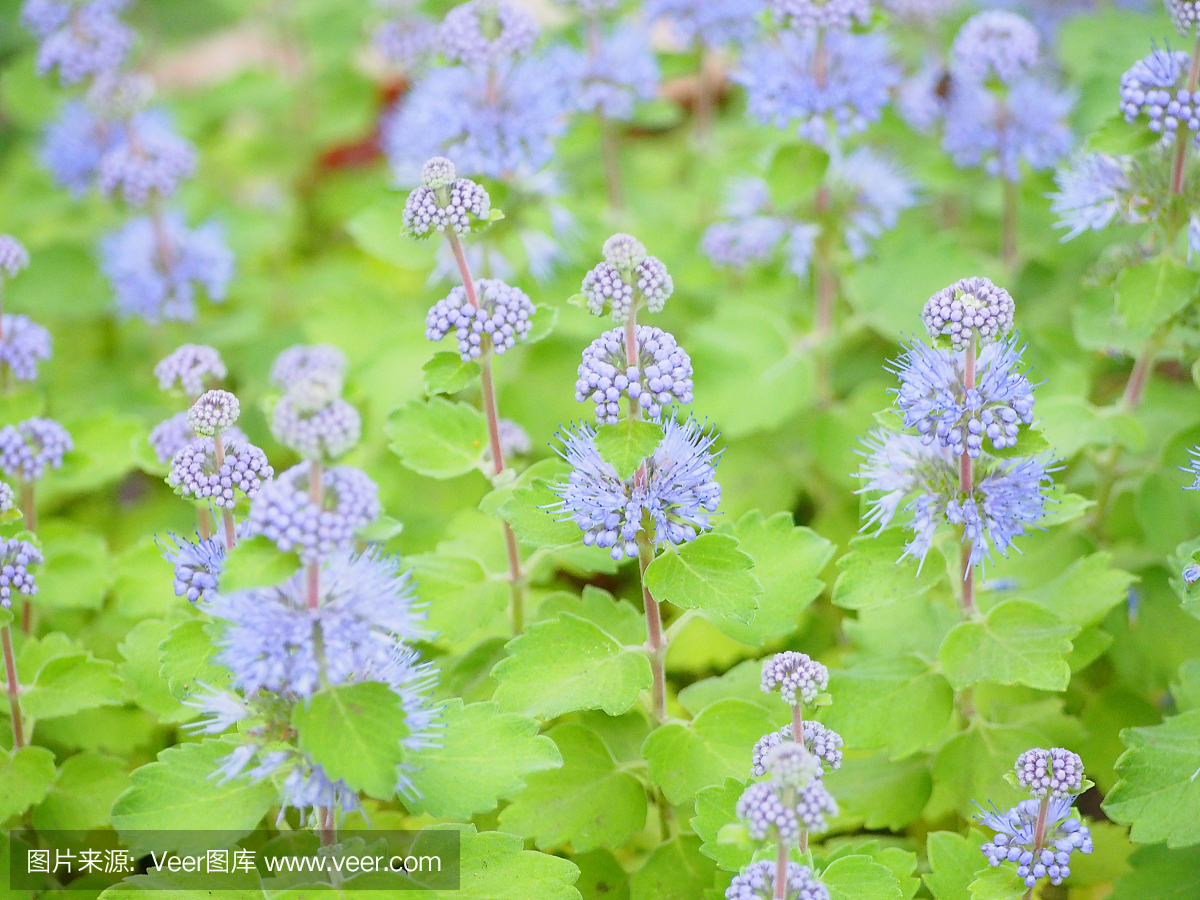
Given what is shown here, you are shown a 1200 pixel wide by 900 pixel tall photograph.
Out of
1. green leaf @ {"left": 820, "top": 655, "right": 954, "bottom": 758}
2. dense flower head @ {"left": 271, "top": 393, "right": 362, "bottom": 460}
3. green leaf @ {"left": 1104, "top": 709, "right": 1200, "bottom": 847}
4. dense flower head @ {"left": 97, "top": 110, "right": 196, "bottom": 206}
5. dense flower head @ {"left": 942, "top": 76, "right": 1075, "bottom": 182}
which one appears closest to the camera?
Result: dense flower head @ {"left": 271, "top": 393, "right": 362, "bottom": 460}

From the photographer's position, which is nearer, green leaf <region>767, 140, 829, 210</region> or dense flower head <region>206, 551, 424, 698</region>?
dense flower head <region>206, 551, 424, 698</region>

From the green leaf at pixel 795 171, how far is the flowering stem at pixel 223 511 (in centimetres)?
167

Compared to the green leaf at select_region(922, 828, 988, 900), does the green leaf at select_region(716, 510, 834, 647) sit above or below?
above

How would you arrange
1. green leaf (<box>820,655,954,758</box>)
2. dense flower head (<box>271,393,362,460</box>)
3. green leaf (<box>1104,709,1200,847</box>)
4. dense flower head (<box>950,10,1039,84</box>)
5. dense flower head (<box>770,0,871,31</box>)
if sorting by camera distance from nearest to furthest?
dense flower head (<box>271,393,362,460</box>) → green leaf (<box>1104,709,1200,847</box>) → green leaf (<box>820,655,954,758</box>) → dense flower head (<box>770,0,871,31</box>) → dense flower head (<box>950,10,1039,84</box>)

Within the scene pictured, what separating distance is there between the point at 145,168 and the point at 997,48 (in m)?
2.58

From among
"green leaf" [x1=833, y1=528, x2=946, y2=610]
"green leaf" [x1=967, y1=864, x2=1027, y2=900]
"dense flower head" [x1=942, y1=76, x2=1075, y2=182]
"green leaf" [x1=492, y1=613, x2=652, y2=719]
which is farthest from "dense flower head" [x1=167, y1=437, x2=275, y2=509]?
"dense flower head" [x1=942, y1=76, x2=1075, y2=182]

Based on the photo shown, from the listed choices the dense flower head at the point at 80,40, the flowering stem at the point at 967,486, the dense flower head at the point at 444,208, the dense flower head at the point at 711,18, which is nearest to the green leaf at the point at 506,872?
the flowering stem at the point at 967,486

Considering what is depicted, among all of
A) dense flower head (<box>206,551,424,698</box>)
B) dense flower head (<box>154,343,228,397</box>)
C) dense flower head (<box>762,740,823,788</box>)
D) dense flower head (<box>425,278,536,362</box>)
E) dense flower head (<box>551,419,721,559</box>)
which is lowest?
dense flower head (<box>762,740,823,788</box>)

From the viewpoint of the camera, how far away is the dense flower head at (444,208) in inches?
80.2

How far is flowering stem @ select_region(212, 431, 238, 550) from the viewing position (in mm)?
2021

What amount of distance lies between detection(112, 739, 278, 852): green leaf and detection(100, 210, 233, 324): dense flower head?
200 centimetres

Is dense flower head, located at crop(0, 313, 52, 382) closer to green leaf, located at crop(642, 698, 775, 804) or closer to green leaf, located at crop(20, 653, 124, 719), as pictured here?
green leaf, located at crop(20, 653, 124, 719)

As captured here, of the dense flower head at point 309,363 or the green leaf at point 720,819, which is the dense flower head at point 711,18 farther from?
the green leaf at point 720,819

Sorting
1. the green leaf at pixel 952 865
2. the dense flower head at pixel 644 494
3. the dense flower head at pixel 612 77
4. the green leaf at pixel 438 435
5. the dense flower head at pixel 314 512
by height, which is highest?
the dense flower head at pixel 612 77
